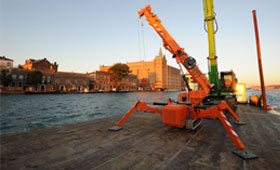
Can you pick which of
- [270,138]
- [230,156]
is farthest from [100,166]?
[270,138]

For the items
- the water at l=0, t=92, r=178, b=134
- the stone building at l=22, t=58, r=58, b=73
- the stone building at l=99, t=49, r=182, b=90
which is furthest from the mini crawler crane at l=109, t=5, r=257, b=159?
the stone building at l=99, t=49, r=182, b=90

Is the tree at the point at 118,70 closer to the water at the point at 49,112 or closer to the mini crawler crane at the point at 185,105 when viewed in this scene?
the water at the point at 49,112

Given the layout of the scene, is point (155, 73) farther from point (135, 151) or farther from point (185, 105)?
point (135, 151)

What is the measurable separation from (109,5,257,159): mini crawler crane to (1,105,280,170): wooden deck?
0.54 meters

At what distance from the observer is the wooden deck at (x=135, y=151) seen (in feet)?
9.22

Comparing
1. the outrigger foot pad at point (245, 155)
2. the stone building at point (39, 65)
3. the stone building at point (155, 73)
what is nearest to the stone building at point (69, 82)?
the stone building at point (39, 65)

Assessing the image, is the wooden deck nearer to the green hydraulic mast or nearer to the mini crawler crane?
the mini crawler crane

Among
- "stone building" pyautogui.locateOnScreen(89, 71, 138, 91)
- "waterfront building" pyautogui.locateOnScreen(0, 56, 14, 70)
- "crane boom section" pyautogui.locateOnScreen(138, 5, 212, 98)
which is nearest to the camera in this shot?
"crane boom section" pyautogui.locateOnScreen(138, 5, 212, 98)

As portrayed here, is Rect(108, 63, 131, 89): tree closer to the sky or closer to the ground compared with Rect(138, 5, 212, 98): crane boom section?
closer to the sky

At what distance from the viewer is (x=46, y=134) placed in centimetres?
499

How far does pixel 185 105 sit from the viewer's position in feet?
17.3

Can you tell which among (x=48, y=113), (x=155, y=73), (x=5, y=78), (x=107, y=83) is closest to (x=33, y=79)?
(x=5, y=78)

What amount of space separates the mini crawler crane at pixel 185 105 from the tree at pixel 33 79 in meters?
68.8

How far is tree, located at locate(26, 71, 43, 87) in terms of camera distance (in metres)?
58.6
